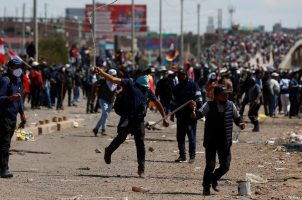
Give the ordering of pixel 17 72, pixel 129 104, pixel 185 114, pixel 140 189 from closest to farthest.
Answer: pixel 140 189
pixel 17 72
pixel 129 104
pixel 185 114

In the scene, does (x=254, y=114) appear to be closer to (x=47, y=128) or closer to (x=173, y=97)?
(x=47, y=128)

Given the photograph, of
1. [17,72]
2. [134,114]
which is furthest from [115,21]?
[17,72]

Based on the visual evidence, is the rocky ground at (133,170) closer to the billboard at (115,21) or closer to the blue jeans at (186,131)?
the blue jeans at (186,131)

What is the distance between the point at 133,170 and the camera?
17.2 meters

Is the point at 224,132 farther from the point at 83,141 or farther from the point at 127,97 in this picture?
the point at 83,141

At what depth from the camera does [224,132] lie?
1391 cm

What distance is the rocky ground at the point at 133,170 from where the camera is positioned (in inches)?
544

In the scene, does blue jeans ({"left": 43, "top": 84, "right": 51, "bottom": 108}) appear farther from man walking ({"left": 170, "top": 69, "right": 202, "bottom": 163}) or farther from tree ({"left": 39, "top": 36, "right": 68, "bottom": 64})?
tree ({"left": 39, "top": 36, "right": 68, "bottom": 64})

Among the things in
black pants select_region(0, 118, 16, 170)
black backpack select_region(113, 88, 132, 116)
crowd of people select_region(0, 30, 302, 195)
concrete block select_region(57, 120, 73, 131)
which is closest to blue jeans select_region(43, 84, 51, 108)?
crowd of people select_region(0, 30, 302, 195)

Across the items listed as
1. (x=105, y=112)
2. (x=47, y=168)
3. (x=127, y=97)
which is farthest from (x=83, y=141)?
(x=127, y=97)

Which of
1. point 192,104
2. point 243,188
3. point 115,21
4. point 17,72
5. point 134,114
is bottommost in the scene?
point 115,21

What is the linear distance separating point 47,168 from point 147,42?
153 m

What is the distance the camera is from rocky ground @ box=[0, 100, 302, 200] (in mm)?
13828

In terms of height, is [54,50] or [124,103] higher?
[124,103]
